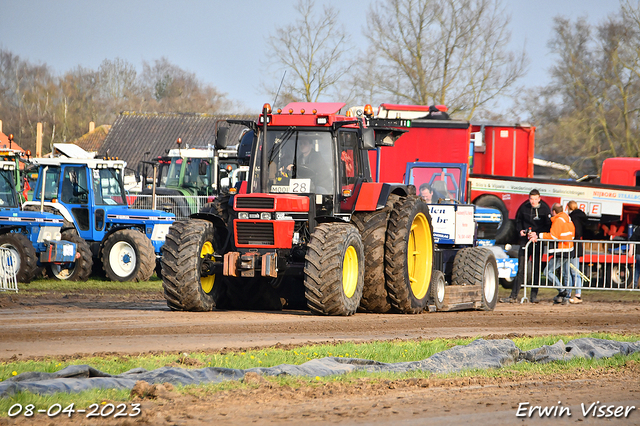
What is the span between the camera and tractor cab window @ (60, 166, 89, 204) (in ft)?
58.3

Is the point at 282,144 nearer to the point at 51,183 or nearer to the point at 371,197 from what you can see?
the point at 371,197

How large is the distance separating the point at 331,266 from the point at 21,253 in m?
8.65

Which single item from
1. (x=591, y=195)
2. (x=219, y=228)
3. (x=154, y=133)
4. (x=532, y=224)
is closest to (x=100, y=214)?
(x=219, y=228)

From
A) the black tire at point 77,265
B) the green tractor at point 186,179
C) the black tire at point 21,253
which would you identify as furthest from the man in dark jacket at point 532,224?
the black tire at point 21,253

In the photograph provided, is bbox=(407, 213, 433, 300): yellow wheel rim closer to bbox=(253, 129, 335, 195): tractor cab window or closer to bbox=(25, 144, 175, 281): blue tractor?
bbox=(253, 129, 335, 195): tractor cab window

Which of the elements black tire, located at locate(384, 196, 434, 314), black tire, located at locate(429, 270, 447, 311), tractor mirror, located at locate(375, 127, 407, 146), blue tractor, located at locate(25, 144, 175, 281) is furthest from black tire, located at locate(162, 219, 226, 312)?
blue tractor, located at locate(25, 144, 175, 281)

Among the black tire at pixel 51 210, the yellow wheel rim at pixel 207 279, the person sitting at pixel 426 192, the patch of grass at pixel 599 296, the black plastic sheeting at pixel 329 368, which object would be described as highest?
the person sitting at pixel 426 192

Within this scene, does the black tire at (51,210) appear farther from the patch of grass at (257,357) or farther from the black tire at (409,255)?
the patch of grass at (257,357)

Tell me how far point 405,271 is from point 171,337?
13.0ft

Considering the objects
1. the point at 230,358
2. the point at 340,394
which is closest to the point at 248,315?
the point at 230,358

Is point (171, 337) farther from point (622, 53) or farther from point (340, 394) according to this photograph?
point (622, 53)

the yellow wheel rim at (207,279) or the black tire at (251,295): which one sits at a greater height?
the yellow wheel rim at (207,279)

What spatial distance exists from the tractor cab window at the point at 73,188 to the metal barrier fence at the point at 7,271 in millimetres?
2430

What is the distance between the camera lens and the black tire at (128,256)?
672 inches
